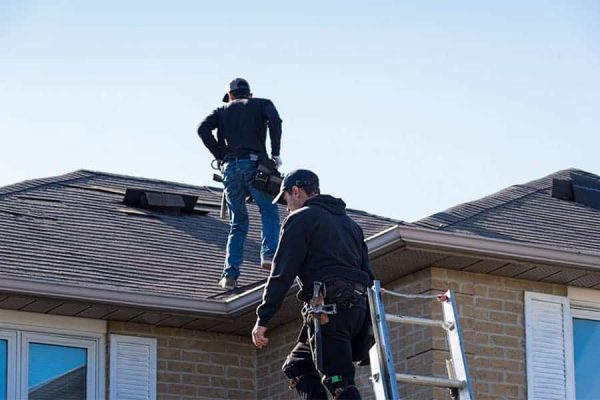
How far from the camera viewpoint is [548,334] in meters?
14.0

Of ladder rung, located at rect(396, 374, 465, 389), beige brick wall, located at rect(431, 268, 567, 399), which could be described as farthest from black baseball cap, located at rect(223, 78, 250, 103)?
ladder rung, located at rect(396, 374, 465, 389)

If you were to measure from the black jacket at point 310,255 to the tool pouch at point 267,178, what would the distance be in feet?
14.1

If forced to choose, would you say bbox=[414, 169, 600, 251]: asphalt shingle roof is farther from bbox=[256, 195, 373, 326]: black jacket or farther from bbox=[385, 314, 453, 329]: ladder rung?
bbox=[256, 195, 373, 326]: black jacket

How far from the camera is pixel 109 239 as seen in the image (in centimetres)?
1627

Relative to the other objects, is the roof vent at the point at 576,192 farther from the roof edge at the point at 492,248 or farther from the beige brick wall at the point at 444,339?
the roof edge at the point at 492,248

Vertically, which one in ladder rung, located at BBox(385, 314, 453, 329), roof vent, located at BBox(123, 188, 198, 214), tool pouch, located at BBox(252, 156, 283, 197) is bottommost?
ladder rung, located at BBox(385, 314, 453, 329)

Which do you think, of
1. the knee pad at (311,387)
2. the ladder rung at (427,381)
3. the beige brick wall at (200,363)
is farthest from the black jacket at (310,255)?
the beige brick wall at (200,363)

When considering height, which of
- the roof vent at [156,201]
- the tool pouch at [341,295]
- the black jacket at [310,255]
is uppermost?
the roof vent at [156,201]

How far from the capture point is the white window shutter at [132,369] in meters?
14.7

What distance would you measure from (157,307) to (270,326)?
138 cm

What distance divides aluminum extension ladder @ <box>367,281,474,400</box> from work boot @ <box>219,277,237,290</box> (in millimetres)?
4524

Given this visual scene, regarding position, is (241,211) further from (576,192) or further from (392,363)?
(392,363)

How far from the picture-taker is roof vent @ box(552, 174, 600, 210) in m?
16.8

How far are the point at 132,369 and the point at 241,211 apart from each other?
1.71 metres
